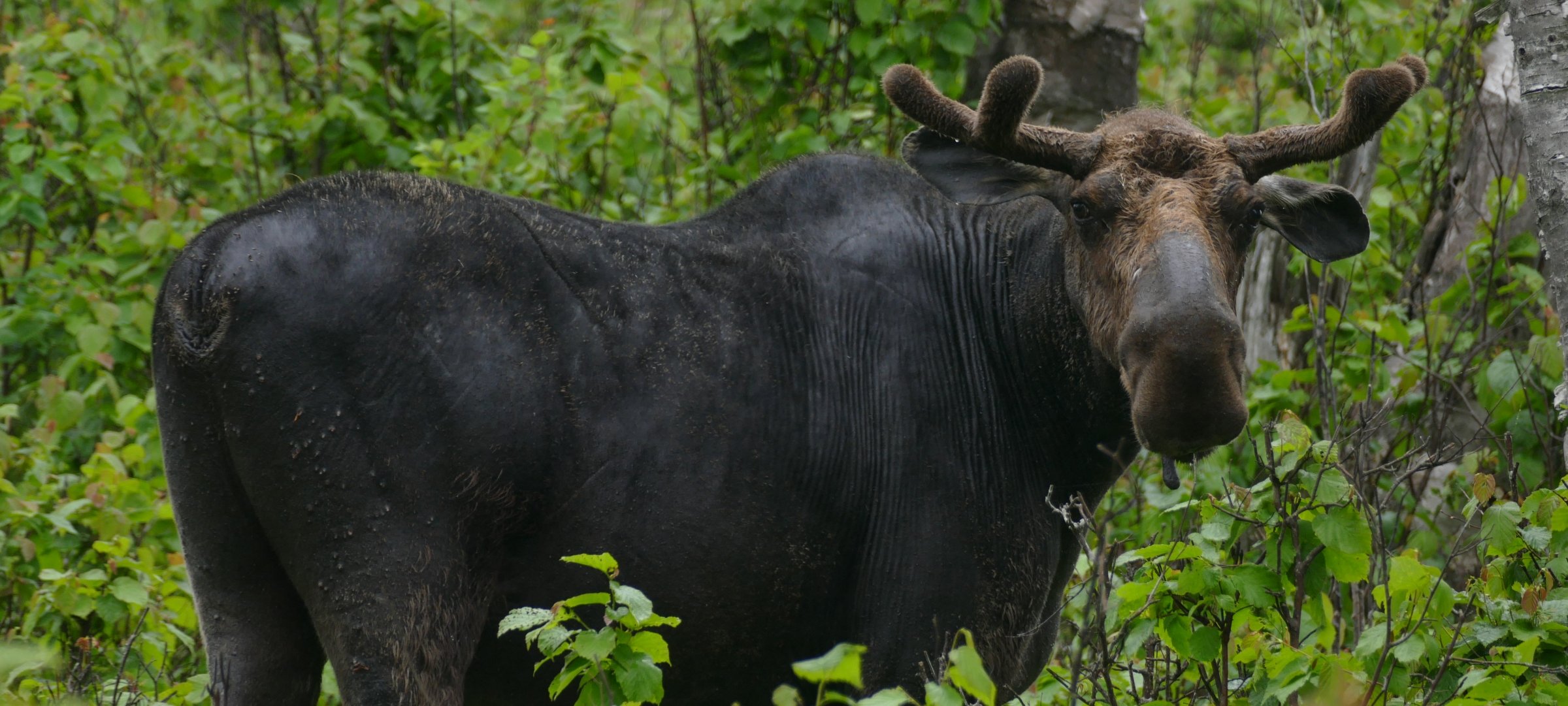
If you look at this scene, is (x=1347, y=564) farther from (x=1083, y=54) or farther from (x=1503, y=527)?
(x=1083, y=54)

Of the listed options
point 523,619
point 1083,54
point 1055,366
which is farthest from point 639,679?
point 1083,54

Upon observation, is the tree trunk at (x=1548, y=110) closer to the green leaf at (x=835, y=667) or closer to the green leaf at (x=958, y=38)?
the green leaf at (x=835, y=667)

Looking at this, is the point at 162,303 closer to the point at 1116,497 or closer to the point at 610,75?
the point at 610,75

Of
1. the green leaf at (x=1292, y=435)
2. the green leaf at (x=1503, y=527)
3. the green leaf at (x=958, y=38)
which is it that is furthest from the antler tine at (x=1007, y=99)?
the green leaf at (x=958, y=38)

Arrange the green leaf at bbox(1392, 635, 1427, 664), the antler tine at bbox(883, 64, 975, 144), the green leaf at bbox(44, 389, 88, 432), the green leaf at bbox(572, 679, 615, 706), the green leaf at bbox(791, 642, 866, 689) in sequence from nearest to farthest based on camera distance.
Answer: the green leaf at bbox(791, 642, 866, 689)
the green leaf at bbox(572, 679, 615, 706)
the green leaf at bbox(1392, 635, 1427, 664)
the antler tine at bbox(883, 64, 975, 144)
the green leaf at bbox(44, 389, 88, 432)

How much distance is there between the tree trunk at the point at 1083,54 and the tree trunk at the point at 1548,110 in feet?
11.2

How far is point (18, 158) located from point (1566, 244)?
22.0ft

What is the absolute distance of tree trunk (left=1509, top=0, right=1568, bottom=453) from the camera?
4047 millimetres

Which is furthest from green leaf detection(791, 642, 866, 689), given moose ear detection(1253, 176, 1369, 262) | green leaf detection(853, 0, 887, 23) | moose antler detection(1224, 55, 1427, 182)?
green leaf detection(853, 0, 887, 23)

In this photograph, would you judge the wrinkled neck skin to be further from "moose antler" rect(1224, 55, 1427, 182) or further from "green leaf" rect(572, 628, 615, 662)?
"green leaf" rect(572, 628, 615, 662)

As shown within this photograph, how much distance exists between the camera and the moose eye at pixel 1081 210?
4.08m

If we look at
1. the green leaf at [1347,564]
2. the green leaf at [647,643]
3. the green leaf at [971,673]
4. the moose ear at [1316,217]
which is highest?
the moose ear at [1316,217]

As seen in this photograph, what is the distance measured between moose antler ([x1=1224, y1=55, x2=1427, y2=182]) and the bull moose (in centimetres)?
1

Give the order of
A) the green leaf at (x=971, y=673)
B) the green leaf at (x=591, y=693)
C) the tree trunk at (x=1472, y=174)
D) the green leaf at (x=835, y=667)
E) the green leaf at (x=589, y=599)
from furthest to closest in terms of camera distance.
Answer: the tree trunk at (x=1472, y=174), the green leaf at (x=591, y=693), the green leaf at (x=589, y=599), the green leaf at (x=835, y=667), the green leaf at (x=971, y=673)
